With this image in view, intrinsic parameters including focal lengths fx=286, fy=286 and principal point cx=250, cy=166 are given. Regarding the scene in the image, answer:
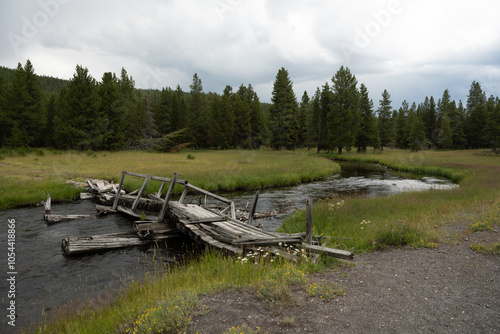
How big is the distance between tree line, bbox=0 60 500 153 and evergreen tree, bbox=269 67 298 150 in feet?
0.77

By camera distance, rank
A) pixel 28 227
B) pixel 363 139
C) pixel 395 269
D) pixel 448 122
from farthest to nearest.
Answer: pixel 448 122
pixel 363 139
pixel 28 227
pixel 395 269

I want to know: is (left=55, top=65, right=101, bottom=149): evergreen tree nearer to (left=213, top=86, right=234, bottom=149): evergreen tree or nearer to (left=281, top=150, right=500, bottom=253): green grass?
(left=213, top=86, right=234, bottom=149): evergreen tree

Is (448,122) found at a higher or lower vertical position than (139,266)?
higher

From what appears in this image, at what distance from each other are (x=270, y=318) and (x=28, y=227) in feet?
45.7

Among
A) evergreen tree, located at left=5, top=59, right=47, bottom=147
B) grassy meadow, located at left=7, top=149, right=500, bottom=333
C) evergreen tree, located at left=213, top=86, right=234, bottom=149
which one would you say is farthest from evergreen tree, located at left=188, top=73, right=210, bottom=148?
grassy meadow, located at left=7, top=149, right=500, bottom=333

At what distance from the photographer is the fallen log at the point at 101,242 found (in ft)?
35.3

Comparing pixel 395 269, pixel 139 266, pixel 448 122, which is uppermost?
pixel 448 122

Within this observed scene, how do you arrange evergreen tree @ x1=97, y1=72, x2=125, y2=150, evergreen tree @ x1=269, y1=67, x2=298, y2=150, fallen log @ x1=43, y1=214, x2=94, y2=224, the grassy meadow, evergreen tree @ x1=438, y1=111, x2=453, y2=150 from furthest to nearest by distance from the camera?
evergreen tree @ x1=438, y1=111, x2=453, y2=150 → evergreen tree @ x1=269, y1=67, x2=298, y2=150 → evergreen tree @ x1=97, y1=72, x2=125, y2=150 → fallen log @ x1=43, y1=214, x2=94, y2=224 → the grassy meadow

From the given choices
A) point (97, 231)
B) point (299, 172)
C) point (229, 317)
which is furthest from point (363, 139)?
point (229, 317)

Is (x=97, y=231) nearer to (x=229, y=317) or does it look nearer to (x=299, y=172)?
(x=229, y=317)

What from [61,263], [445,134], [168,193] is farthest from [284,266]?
[445,134]

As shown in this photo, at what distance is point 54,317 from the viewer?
6148mm

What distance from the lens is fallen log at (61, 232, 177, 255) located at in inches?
424

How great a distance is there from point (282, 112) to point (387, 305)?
2519 inches
